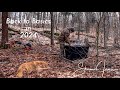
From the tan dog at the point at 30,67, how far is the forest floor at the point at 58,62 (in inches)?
3.3

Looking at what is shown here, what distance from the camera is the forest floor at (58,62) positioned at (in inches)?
425

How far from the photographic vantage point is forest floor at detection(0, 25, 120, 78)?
10797mm

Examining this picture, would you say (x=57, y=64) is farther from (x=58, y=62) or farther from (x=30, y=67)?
(x=30, y=67)

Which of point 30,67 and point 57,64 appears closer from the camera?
point 30,67

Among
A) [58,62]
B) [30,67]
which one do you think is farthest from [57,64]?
[30,67]

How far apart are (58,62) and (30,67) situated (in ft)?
2.29

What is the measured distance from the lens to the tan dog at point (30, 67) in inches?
424

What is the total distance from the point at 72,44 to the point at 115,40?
40.3 inches

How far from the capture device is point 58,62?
11.1 m

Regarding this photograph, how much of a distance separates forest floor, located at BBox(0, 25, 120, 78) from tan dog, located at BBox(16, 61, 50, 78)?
0.27ft
